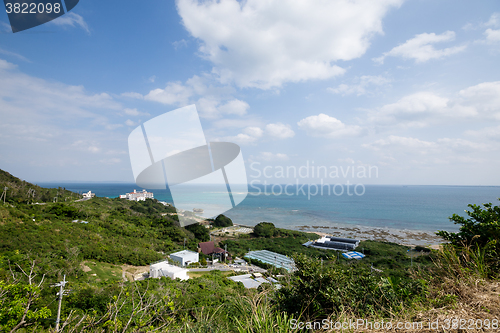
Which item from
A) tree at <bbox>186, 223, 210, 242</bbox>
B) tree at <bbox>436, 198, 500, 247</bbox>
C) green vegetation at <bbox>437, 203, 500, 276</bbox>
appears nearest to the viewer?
green vegetation at <bbox>437, 203, 500, 276</bbox>

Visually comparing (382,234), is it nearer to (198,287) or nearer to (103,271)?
(198,287)

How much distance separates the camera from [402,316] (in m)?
2.06

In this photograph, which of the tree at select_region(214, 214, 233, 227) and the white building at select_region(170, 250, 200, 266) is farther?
the tree at select_region(214, 214, 233, 227)

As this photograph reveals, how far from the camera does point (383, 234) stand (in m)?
32.3

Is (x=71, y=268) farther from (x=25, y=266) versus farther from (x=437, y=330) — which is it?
(x=437, y=330)

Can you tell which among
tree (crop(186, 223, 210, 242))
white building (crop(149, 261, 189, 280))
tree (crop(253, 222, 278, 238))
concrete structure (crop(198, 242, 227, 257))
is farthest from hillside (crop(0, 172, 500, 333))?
tree (crop(253, 222, 278, 238))

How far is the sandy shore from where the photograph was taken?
28547 mm

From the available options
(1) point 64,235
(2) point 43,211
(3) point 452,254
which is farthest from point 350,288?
(2) point 43,211

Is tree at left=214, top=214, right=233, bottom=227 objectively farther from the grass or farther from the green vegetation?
the green vegetation

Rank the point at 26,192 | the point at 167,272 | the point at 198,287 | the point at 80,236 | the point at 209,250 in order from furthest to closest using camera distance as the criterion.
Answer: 1. the point at 26,192
2. the point at 209,250
3. the point at 80,236
4. the point at 167,272
5. the point at 198,287

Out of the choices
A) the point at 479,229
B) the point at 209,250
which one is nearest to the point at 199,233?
the point at 209,250

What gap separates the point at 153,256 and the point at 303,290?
17.9 metres

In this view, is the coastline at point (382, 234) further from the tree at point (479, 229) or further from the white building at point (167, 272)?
the tree at point (479, 229)

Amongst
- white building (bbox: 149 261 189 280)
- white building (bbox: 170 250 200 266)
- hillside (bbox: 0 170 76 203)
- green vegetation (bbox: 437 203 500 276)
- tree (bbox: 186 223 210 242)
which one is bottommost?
tree (bbox: 186 223 210 242)
